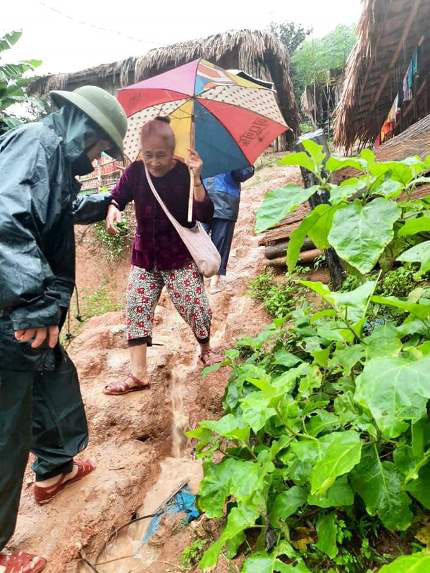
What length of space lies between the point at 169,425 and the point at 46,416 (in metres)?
1.03

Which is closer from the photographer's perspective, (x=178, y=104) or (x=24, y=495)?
(x=24, y=495)

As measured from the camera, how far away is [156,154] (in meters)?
2.57

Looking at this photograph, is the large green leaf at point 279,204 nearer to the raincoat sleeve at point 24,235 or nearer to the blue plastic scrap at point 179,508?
the raincoat sleeve at point 24,235

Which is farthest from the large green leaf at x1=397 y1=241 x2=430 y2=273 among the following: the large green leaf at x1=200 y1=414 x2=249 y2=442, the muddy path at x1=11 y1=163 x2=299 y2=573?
the muddy path at x1=11 y1=163 x2=299 y2=573

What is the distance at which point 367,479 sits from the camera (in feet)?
3.75

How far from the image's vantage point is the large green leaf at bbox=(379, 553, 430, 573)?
74 cm

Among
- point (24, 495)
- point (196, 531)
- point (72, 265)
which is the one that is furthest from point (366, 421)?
point (24, 495)

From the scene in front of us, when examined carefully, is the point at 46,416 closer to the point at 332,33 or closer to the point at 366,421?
the point at 366,421

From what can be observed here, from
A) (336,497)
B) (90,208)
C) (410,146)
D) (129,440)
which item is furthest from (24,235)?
(410,146)

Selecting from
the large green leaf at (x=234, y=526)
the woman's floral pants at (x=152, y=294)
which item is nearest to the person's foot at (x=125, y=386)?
the woman's floral pants at (x=152, y=294)

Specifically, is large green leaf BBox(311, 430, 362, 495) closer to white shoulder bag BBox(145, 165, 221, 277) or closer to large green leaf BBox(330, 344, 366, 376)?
large green leaf BBox(330, 344, 366, 376)

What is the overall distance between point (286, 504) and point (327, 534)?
0.46ft

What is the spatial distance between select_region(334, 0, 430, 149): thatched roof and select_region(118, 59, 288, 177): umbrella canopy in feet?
5.17

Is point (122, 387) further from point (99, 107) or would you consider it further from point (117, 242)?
point (117, 242)
